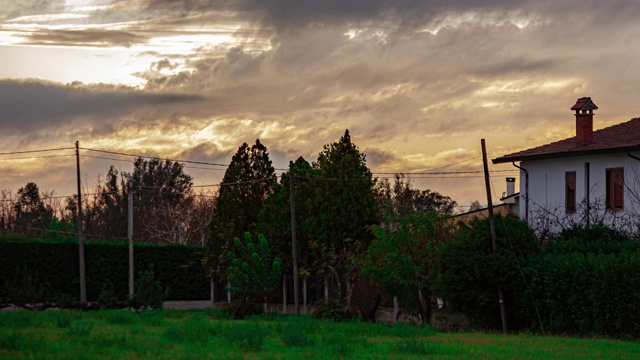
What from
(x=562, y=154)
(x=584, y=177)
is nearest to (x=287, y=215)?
(x=562, y=154)

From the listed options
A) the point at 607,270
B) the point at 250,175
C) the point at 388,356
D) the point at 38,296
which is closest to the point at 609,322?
the point at 607,270

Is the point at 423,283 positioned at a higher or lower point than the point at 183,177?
lower

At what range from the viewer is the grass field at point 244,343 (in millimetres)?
14703

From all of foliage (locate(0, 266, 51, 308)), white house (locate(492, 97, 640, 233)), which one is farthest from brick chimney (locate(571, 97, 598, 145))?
foliage (locate(0, 266, 51, 308))

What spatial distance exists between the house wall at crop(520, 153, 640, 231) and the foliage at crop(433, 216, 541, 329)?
304 inches

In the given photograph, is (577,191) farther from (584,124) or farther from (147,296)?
(147,296)

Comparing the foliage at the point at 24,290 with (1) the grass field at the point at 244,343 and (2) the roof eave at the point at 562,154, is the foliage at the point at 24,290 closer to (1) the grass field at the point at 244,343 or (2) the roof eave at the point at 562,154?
(1) the grass field at the point at 244,343

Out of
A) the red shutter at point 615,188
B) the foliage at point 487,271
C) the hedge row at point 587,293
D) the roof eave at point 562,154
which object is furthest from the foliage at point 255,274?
the red shutter at point 615,188

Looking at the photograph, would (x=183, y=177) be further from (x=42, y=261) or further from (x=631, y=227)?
(x=631, y=227)

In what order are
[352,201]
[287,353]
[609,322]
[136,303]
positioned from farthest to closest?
[352,201] → [136,303] → [609,322] → [287,353]

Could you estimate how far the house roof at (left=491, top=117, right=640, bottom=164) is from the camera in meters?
37.0

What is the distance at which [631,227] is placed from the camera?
118 feet

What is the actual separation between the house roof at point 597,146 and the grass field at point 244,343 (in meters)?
16.1

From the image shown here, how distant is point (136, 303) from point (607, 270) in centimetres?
1556
